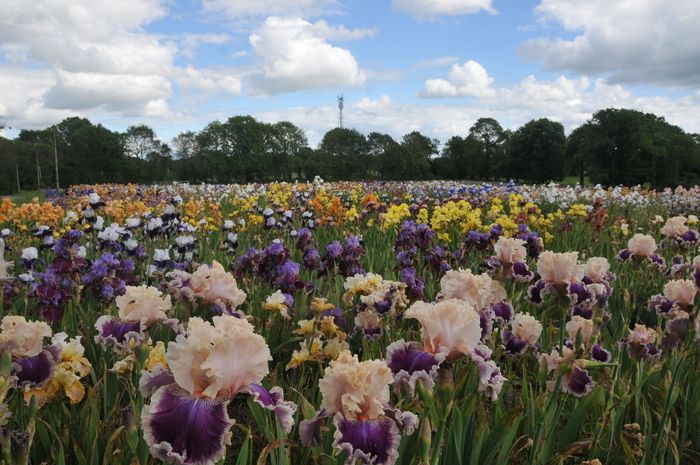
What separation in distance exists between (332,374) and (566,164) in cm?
6649

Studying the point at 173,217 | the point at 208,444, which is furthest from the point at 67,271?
the point at 208,444

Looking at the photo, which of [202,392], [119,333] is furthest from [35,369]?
[202,392]

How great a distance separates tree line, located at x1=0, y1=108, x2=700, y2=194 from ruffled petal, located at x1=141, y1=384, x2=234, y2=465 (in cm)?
5036

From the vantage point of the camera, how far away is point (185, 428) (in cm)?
A: 138

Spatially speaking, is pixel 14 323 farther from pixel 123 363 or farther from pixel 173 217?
pixel 173 217

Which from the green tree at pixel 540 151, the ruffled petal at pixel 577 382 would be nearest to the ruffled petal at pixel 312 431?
the ruffled petal at pixel 577 382

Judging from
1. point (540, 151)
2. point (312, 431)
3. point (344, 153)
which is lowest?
point (312, 431)

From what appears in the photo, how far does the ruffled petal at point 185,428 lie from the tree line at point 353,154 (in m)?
50.4

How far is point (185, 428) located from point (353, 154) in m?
72.3

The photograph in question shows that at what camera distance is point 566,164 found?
6222 centimetres

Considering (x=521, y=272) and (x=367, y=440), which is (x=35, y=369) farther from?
(x=521, y=272)

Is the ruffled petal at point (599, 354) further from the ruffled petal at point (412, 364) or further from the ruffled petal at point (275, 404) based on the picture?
the ruffled petal at point (275, 404)

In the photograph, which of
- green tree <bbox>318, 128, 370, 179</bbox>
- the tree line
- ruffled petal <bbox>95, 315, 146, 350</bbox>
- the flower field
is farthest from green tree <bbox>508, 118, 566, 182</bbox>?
ruffled petal <bbox>95, 315, 146, 350</bbox>

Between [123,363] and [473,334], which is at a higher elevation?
[473,334]
